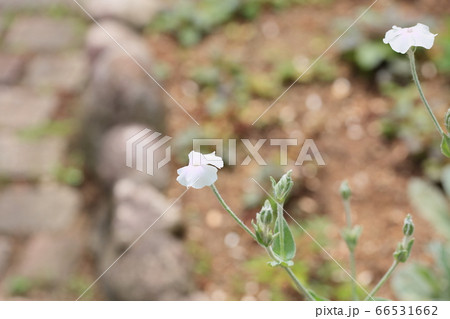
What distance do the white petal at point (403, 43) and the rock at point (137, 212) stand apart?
121 cm

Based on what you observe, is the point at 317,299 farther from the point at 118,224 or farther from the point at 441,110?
the point at 441,110

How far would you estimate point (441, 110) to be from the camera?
1.93 metres

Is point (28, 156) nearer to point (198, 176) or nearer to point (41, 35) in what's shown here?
point (41, 35)

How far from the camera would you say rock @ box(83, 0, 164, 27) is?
2568 mm

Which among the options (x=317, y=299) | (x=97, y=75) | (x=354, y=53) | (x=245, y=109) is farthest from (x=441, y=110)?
(x=317, y=299)

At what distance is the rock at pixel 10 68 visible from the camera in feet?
8.23

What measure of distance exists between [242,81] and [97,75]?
488 mm

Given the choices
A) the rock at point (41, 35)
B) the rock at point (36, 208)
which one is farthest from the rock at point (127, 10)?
the rock at point (36, 208)

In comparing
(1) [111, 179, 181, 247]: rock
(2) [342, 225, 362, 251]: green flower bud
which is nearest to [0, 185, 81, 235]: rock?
(1) [111, 179, 181, 247]: rock

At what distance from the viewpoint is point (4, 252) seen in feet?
6.09

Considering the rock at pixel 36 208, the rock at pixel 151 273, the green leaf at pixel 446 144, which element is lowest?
the green leaf at pixel 446 144

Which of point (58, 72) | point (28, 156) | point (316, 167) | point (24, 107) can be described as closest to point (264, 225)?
point (316, 167)

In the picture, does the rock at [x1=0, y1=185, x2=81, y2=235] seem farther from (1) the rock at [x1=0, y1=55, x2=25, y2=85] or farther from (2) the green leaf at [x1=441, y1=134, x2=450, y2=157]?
(2) the green leaf at [x1=441, y1=134, x2=450, y2=157]

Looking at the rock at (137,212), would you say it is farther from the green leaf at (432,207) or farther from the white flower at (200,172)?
the white flower at (200,172)
